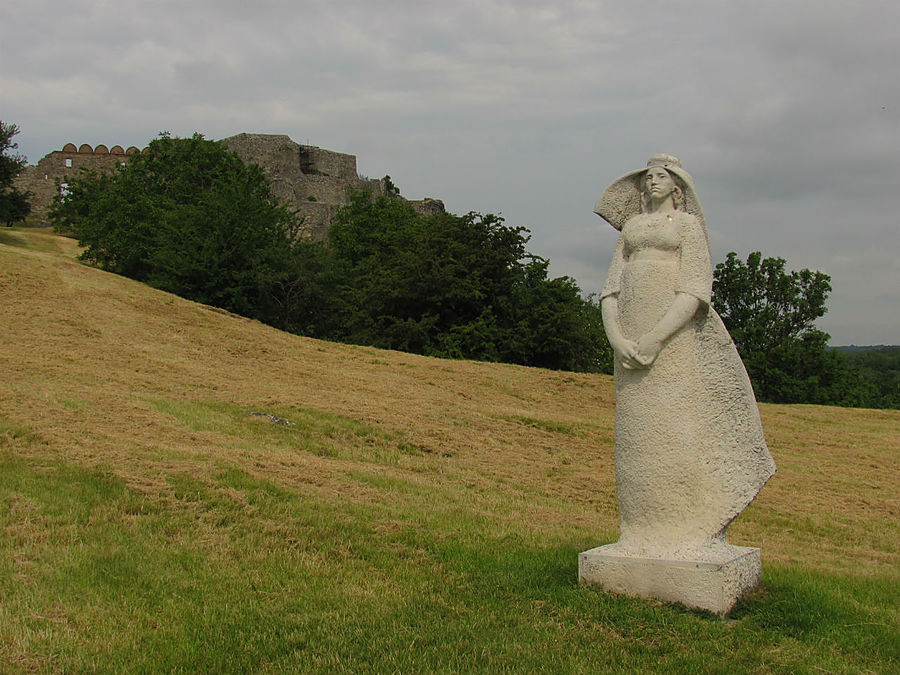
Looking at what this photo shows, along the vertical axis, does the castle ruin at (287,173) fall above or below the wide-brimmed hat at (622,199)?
above

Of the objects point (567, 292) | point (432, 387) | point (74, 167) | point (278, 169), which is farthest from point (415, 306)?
point (74, 167)

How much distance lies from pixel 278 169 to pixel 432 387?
171 ft

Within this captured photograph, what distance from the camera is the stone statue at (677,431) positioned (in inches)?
249

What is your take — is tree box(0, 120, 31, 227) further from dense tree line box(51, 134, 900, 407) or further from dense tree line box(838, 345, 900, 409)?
dense tree line box(838, 345, 900, 409)

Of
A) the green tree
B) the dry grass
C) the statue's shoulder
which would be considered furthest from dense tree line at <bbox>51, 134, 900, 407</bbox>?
the statue's shoulder

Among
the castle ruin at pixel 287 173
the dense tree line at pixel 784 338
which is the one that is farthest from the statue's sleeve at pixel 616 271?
the castle ruin at pixel 287 173

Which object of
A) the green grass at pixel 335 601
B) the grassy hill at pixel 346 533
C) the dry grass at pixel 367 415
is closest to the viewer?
the green grass at pixel 335 601

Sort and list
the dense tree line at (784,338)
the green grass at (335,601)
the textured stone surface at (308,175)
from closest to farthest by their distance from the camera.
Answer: the green grass at (335,601)
the dense tree line at (784,338)
the textured stone surface at (308,175)

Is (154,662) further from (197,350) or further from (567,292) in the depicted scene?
(567,292)

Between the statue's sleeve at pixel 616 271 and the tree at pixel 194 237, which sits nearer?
the statue's sleeve at pixel 616 271

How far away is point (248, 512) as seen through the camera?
28.4 feet

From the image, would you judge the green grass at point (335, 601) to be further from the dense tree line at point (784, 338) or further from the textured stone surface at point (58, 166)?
the textured stone surface at point (58, 166)

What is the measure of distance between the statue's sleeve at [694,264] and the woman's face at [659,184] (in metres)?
0.31

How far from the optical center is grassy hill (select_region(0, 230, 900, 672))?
543cm
